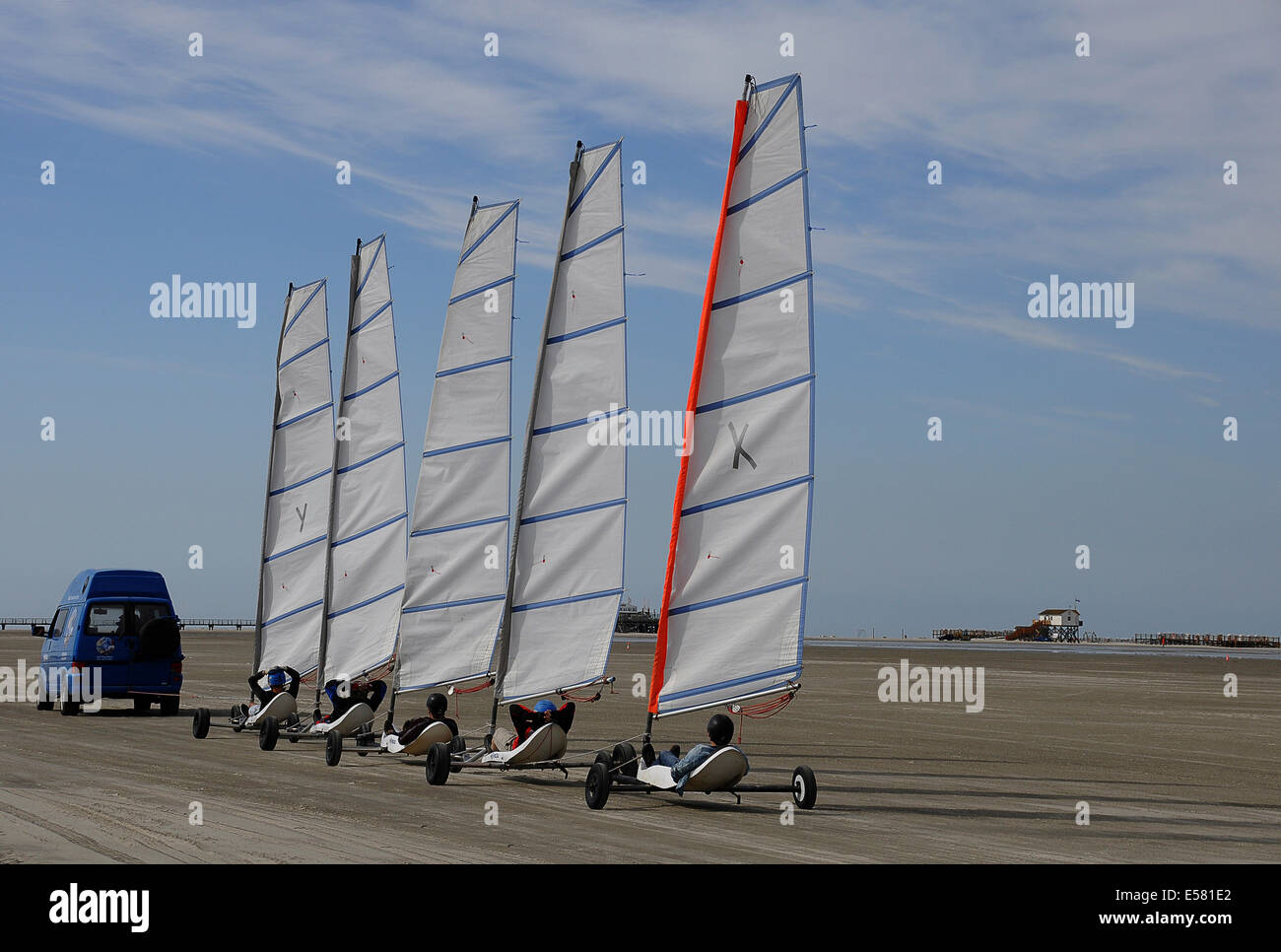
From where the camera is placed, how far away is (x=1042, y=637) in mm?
146125

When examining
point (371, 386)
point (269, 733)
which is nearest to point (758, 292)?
point (371, 386)

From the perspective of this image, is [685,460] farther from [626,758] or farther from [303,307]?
[303,307]

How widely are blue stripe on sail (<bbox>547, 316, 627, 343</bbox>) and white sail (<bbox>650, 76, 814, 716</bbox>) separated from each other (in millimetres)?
2458

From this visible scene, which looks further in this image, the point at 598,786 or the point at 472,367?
the point at 472,367

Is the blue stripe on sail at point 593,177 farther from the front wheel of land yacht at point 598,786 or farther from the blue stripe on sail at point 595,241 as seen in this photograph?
the front wheel of land yacht at point 598,786

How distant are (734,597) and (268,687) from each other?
10.4 metres

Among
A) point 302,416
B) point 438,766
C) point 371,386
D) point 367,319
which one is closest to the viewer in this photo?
point 438,766

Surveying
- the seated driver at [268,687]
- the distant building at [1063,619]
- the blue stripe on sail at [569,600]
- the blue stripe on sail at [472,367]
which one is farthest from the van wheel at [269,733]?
the distant building at [1063,619]

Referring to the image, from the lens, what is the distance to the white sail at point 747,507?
14000mm

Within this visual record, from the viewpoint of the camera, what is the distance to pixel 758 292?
14.2 m

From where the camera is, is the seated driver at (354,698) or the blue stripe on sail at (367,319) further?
the blue stripe on sail at (367,319)

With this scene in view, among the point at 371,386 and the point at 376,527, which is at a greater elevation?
the point at 371,386

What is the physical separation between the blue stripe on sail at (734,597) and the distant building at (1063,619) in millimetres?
140708

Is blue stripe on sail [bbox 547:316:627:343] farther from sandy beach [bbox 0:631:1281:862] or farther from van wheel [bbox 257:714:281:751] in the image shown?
van wheel [bbox 257:714:281:751]
